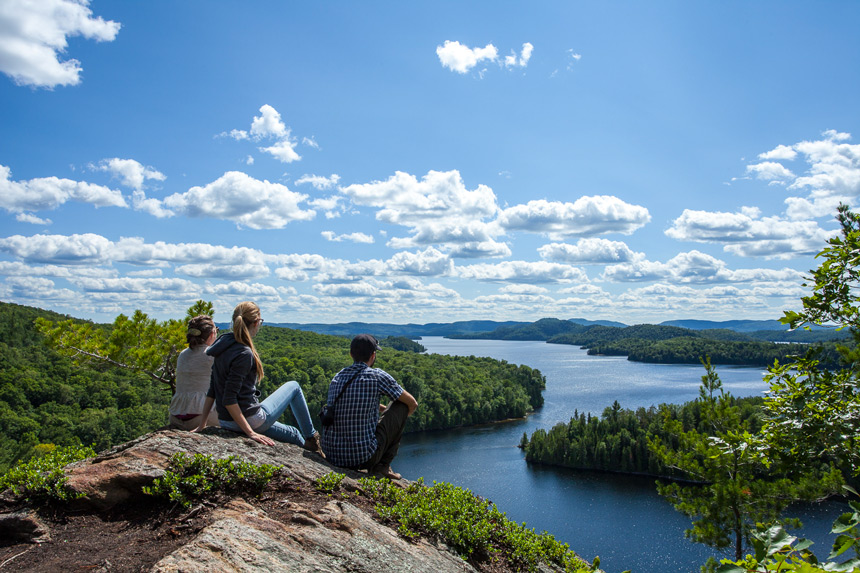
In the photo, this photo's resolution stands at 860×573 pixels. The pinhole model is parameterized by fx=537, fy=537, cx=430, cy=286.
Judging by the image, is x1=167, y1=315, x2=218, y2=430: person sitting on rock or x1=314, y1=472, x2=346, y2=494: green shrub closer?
x1=314, y1=472, x2=346, y2=494: green shrub

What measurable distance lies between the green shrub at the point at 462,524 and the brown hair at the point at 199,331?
99.1 inches

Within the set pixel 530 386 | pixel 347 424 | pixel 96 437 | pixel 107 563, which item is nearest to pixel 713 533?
pixel 347 424

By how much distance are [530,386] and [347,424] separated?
3692 inches

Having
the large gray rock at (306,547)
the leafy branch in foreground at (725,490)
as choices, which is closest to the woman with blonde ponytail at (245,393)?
the large gray rock at (306,547)

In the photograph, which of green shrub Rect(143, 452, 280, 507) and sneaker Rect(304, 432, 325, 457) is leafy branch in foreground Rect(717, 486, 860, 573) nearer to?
green shrub Rect(143, 452, 280, 507)

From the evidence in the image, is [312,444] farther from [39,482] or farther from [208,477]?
[39,482]

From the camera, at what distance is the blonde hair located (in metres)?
5.14

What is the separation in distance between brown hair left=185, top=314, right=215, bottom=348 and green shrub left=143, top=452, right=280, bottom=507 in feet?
5.96

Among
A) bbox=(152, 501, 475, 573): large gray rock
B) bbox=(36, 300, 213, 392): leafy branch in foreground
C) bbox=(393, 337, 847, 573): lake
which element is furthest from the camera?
bbox=(393, 337, 847, 573): lake

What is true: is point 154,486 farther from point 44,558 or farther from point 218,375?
point 218,375

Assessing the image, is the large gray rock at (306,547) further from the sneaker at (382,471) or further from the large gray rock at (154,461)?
the sneaker at (382,471)

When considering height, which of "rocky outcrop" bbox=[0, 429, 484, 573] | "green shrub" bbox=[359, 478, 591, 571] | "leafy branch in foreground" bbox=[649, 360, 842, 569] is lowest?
"leafy branch in foreground" bbox=[649, 360, 842, 569]

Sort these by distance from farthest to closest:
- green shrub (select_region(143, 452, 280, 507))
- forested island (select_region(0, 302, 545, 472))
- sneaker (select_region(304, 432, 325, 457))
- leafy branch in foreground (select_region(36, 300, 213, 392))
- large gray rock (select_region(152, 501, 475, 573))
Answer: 1. forested island (select_region(0, 302, 545, 472))
2. leafy branch in foreground (select_region(36, 300, 213, 392))
3. sneaker (select_region(304, 432, 325, 457))
4. green shrub (select_region(143, 452, 280, 507))
5. large gray rock (select_region(152, 501, 475, 573))

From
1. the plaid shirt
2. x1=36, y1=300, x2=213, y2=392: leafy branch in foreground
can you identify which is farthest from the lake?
the plaid shirt
